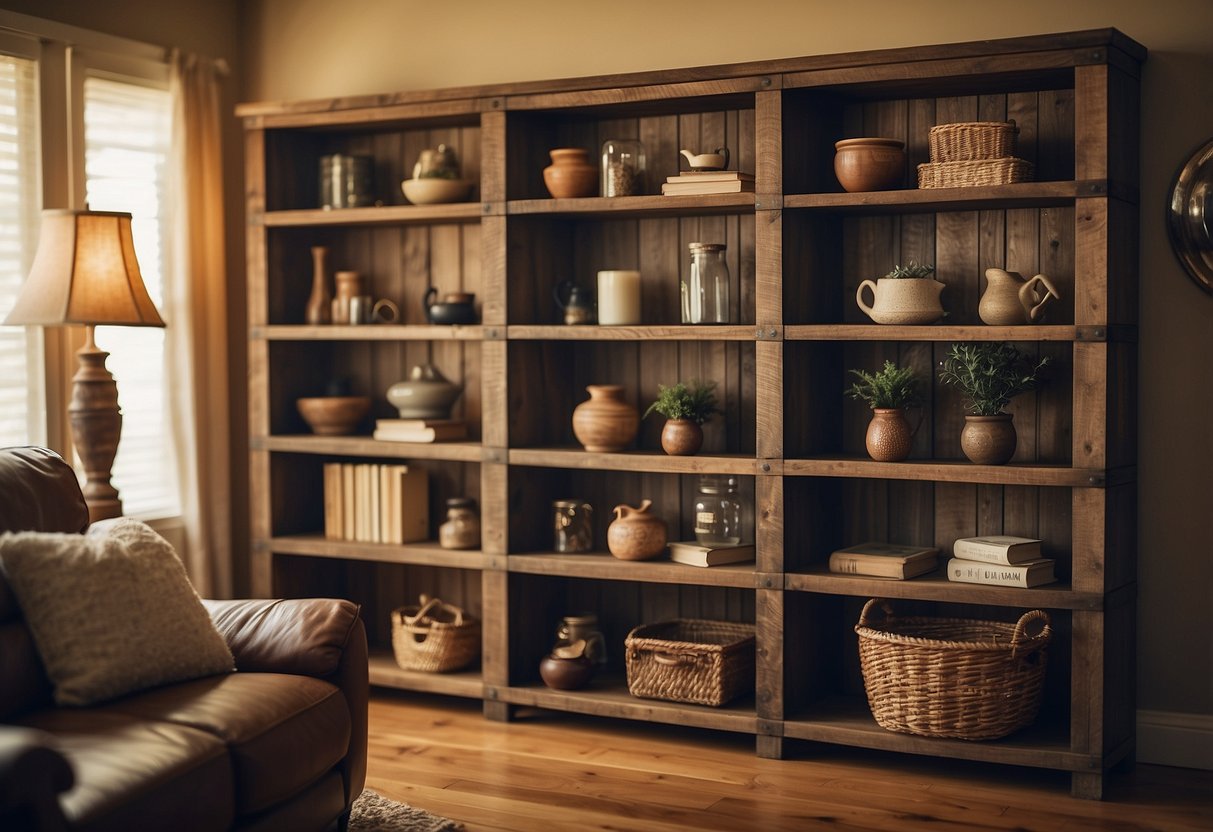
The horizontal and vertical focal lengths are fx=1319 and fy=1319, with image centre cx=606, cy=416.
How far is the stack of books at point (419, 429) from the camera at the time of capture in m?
4.39

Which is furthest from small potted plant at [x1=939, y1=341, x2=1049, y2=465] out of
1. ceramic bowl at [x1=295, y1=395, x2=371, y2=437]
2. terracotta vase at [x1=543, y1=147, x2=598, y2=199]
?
ceramic bowl at [x1=295, y1=395, x2=371, y2=437]

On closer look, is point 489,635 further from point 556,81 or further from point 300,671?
point 556,81

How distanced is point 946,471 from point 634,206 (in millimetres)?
1215

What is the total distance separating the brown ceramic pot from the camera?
3.73 metres

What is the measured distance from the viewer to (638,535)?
407cm

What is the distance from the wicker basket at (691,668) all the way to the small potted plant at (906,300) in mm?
1079

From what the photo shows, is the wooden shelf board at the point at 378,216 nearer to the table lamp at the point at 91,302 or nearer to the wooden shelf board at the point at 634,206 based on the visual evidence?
the wooden shelf board at the point at 634,206

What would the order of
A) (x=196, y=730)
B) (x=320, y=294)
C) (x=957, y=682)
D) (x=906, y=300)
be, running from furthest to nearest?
1. (x=320, y=294)
2. (x=906, y=300)
3. (x=957, y=682)
4. (x=196, y=730)

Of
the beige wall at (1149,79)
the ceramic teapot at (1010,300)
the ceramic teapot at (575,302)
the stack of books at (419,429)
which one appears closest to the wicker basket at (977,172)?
the ceramic teapot at (1010,300)

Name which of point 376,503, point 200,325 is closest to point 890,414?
point 376,503

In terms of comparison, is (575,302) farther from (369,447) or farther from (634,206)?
(369,447)

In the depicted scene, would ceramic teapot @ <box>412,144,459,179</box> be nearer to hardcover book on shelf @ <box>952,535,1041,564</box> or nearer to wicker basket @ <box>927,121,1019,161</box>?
wicker basket @ <box>927,121,1019,161</box>

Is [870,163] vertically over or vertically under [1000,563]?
over

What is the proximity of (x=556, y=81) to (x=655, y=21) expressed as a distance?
1.54 feet
